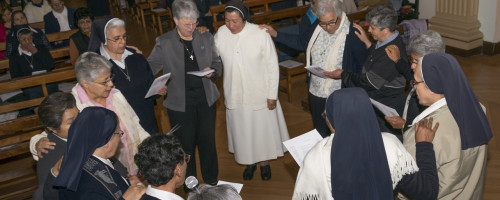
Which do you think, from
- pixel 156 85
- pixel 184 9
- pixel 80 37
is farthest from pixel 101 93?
pixel 80 37

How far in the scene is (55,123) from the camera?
270 cm

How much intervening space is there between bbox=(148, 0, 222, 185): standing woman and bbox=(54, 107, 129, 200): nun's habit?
161 centimetres

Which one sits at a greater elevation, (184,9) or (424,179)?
(184,9)

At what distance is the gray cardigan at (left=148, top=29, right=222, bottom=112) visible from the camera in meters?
3.91

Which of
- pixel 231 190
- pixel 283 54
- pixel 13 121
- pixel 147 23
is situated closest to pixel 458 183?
pixel 231 190

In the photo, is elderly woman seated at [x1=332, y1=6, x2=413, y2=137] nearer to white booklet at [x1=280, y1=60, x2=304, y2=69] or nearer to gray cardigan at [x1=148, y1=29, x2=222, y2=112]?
gray cardigan at [x1=148, y1=29, x2=222, y2=112]

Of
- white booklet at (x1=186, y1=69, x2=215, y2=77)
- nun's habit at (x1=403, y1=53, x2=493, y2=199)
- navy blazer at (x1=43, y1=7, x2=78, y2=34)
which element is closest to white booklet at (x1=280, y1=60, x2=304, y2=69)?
white booklet at (x1=186, y1=69, x2=215, y2=77)

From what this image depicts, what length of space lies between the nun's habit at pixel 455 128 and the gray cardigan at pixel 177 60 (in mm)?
1983

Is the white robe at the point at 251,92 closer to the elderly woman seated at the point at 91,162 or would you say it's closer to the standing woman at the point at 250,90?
the standing woman at the point at 250,90

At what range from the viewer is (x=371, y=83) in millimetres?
3760

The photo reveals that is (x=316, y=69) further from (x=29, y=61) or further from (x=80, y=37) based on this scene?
(x=29, y=61)

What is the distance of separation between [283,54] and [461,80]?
15.5 feet

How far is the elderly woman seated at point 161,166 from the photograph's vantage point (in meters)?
2.24

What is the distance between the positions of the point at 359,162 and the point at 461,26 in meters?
6.27
